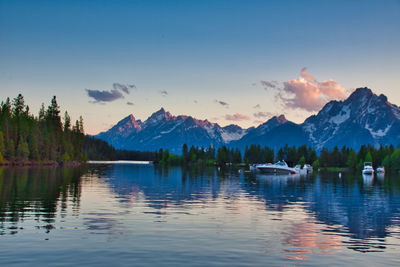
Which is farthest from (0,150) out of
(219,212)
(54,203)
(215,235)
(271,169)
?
(215,235)

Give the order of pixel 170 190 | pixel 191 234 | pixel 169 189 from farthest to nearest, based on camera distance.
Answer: pixel 169 189, pixel 170 190, pixel 191 234

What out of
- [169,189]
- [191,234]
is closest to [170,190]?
[169,189]

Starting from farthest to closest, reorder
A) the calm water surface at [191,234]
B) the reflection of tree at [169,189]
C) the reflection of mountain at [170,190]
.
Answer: the reflection of mountain at [170,190]
the reflection of tree at [169,189]
the calm water surface at [191,234]

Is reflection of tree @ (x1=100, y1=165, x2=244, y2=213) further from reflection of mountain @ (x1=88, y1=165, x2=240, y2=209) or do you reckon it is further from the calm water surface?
the calm water surface

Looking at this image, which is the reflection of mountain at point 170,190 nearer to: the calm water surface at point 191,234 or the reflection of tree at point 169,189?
the reflection of tree at point 169,189

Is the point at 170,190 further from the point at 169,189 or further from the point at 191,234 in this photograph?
the point at 191,234

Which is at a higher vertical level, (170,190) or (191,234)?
(191,234)

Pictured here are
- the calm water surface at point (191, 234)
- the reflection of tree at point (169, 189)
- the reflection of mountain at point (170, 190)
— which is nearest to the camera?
the calm water surface at point (191, 234)

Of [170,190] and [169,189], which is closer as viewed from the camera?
[170,190]

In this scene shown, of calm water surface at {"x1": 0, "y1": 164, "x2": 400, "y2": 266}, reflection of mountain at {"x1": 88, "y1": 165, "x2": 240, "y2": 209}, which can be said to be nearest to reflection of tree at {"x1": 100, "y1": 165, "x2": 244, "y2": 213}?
reflection of mountain at {"x1": 88, "y1": 165, "x2": 240, "y2": 209}

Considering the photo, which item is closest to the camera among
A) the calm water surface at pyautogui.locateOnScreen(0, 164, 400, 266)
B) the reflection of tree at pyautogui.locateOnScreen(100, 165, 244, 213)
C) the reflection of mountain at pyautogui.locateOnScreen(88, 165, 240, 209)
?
the calm water surface at pyautogui.locateOnScreen(0, 164, 400, 266)

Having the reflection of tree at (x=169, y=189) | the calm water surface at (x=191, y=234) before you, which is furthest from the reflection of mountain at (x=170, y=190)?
the calm water surface at (x=191, y=234)

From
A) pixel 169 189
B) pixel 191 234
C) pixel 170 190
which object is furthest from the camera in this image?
pixel 169 189

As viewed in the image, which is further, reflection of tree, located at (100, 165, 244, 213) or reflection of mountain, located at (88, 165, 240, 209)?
reflection of mountain, located at (88, 165, 240, 209)
